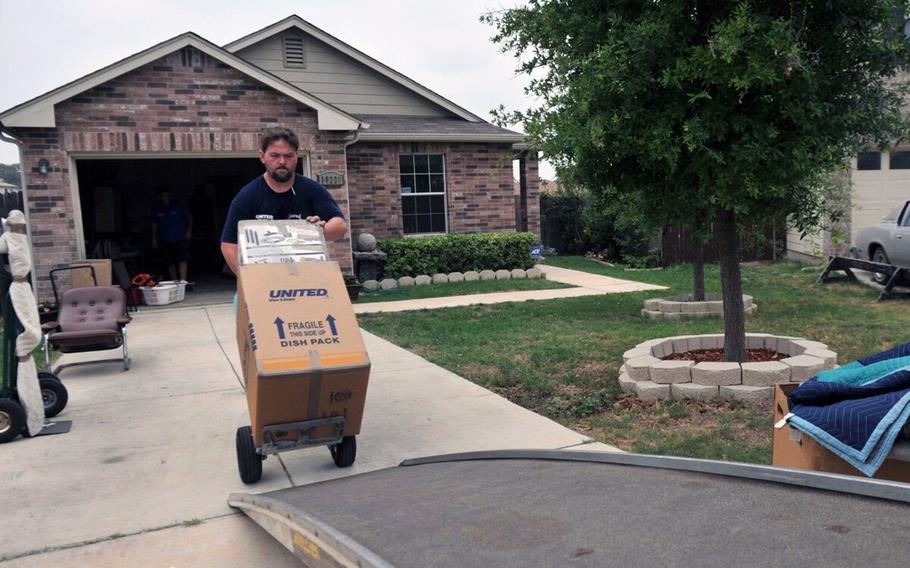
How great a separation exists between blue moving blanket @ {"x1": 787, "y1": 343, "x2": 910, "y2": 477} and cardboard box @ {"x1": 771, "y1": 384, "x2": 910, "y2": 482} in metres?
0.07

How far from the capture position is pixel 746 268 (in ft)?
51.5

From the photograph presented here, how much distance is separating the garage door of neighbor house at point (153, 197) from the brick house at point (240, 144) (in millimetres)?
35

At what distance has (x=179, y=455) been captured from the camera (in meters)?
4.75

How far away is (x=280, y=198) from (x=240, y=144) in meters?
Result: 8.25

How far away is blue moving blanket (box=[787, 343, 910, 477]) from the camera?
2.58 metres

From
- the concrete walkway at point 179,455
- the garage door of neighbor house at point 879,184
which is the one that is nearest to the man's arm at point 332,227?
the concrete walkway at point 179,455

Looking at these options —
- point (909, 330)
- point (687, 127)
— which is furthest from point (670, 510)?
point (909, 330)

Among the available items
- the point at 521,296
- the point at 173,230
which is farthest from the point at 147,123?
the point at 521,296

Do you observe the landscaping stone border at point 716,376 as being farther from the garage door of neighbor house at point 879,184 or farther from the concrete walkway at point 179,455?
the garage door of neighbor house at point 879,184

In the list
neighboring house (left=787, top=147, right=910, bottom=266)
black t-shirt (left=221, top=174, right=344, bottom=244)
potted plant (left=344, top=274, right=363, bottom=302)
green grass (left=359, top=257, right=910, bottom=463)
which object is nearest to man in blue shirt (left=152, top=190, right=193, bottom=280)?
potted plant (left=344, top=274, right=363, bottom=302)

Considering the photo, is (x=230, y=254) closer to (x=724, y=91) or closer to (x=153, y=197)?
(x=724, y=91)

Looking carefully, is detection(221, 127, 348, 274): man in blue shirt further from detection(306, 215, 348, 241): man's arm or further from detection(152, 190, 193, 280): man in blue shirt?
detection(152, 190, 193, 280): man in blue shirt

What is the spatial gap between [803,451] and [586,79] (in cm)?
290

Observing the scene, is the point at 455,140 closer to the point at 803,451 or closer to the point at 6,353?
the point at 6,353
